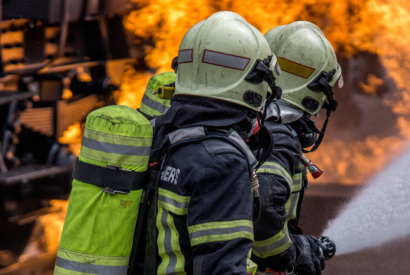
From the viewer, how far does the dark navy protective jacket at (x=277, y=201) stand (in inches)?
98.0

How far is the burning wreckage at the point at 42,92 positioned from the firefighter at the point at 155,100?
55.6 inches

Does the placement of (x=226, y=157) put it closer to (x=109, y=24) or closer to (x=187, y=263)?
(x=187, y=263)

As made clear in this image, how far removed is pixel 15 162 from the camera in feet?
12.6

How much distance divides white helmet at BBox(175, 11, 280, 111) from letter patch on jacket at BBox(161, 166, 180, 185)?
375mm

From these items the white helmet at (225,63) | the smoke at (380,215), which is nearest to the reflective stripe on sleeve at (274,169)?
the white helmet at (225,63)

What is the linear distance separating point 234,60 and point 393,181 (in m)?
5.57

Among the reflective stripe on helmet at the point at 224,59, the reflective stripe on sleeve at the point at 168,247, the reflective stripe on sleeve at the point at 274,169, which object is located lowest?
the reflective stripe on sleeve at the point at 274,169

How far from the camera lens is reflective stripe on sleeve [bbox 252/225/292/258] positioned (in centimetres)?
255

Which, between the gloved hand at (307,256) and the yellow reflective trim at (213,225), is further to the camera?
the gloved hand at (307,256)

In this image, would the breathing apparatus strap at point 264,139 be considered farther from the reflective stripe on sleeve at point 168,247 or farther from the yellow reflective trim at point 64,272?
the yellow reflective trim at point 64,272

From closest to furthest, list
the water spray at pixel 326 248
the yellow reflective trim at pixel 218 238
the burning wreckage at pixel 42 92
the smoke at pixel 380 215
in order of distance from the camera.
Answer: the yellow reflective trim at pixel 218 238, the water spray at pixel 326 248, the burning wreckage at pixel 42 92, the smoke at pixel 380 215

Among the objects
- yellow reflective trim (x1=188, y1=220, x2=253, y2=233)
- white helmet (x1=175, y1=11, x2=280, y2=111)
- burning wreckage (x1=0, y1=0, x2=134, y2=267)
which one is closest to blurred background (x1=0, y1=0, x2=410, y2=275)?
burning wreckage (x1=0, y1=0, x2=134, y2=267)

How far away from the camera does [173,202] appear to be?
1698 millimetres

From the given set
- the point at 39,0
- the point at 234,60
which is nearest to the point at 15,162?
the point at 39,0
